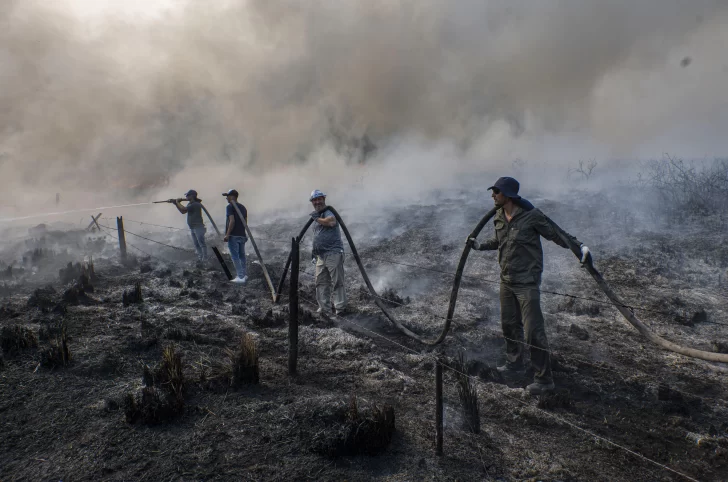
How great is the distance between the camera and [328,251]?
7.04 meters

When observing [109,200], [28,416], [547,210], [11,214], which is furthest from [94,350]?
[109,200]

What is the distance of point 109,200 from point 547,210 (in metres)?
32.2

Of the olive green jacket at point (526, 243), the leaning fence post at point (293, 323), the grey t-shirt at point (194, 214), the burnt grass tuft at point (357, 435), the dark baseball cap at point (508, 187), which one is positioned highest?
the grey t-shirt at point (194, 214)

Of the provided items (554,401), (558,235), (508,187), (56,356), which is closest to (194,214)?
(56,356)

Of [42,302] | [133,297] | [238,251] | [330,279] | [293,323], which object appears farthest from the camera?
[238,251]

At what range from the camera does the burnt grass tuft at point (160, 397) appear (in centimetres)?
380

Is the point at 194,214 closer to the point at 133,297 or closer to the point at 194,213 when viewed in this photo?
the point at 194,213

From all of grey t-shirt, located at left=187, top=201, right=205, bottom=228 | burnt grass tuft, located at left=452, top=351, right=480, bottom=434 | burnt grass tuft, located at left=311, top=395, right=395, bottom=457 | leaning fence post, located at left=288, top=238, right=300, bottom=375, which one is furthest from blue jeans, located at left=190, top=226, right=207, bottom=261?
burnt grass tuft, located at left=452, top=351, right=480, bottom=434

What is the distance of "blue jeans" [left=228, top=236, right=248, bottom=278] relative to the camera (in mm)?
9020

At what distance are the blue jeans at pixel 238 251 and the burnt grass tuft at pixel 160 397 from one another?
4.83 metres

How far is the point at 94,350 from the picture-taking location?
17.7 feet

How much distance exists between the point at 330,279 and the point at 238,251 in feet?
9.79

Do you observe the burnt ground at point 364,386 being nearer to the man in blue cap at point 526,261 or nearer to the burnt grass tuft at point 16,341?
the burnt grass tuft at point 16,341

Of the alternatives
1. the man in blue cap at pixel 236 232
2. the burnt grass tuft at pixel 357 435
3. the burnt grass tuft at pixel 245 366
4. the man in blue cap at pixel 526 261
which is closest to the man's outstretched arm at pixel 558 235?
the man in blue cap at pixel 526 261
